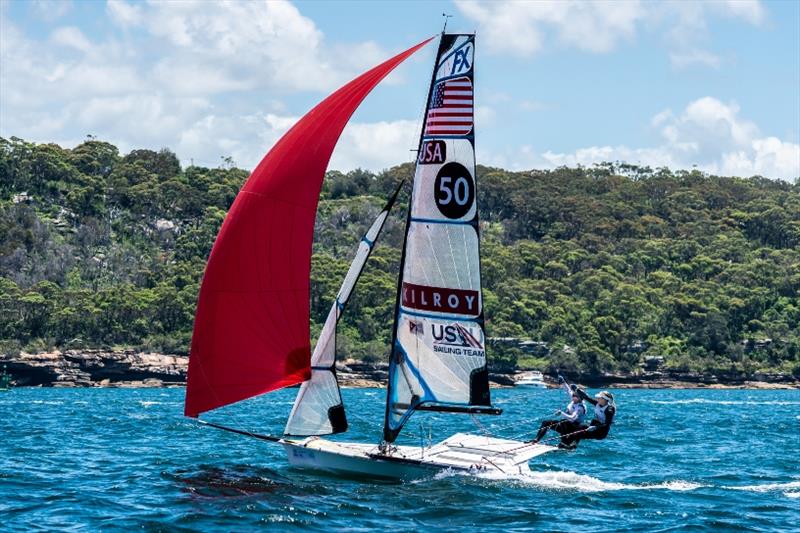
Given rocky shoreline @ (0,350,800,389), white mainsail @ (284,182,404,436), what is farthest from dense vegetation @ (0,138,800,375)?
white mainsail @ (284,182,404,436)

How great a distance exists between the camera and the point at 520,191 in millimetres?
160625

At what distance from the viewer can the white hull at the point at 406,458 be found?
24016 mm

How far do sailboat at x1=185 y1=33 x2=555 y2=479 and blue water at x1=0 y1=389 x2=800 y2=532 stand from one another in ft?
3.01

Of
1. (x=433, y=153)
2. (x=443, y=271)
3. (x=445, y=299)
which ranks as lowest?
(x=445, y=299)

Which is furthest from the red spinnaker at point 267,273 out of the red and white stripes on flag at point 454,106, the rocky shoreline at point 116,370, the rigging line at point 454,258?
the rocky shoreline at point 116,370

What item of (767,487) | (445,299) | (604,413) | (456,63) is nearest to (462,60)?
(456,63)

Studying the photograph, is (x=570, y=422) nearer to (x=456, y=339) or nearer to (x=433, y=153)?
(x=456, y=339)

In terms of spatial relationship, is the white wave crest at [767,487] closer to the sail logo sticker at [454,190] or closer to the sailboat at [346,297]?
the sailboat at [346,297]

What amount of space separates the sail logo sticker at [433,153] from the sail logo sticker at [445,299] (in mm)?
2440

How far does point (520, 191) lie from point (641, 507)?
139 meters

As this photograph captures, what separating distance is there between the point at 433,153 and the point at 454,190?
32.7 inches

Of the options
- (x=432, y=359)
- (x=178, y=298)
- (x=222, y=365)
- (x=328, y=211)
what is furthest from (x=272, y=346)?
(x=328, y=211)

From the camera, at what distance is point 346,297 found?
25484mm

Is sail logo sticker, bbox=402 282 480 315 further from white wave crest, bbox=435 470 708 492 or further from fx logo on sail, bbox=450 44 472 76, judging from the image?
fx logo on sail, bbox=450 44 472 76
